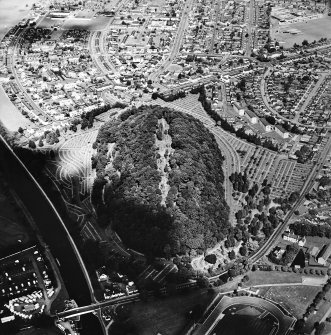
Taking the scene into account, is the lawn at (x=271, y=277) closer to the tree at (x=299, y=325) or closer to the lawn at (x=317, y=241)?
the tree at (x=299, y=325)

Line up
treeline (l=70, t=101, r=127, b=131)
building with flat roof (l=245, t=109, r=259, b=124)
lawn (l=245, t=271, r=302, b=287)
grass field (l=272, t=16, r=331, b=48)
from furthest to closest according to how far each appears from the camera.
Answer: grass field (l=272, t=16, r=331, b=48) → building with flat roof (l=245, t=109, r=259, b=124) → treeline (l=70, t=101, r=127, b=131) → lawn (l=245, t=271, r=302, b=287)

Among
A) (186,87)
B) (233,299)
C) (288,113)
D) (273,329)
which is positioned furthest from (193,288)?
(186,87)

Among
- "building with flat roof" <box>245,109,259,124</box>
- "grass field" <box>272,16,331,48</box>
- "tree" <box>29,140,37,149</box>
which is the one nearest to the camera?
"tree" <box>29,140,37,149</box>

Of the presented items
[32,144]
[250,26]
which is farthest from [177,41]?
[32,144]

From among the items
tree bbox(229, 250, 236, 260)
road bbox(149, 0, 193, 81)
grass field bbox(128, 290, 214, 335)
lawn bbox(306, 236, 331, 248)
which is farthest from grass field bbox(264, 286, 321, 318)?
road bbox(149, 0, 193, 81)

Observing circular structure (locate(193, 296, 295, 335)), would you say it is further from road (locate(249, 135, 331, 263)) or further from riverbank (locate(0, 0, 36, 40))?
riverbank (locate(0, 0, 36, 40))

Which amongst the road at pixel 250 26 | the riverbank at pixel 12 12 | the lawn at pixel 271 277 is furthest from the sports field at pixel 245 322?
the riverbank at pixel 12 12

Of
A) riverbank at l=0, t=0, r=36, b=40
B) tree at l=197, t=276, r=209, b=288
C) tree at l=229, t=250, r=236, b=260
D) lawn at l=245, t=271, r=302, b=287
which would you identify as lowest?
lawn at l=245, t=271, r=302, b=287
